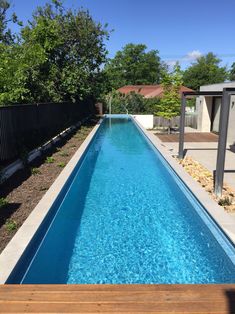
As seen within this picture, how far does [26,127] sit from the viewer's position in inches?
452

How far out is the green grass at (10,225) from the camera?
5210 millimetres

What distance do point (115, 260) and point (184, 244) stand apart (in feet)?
4.29

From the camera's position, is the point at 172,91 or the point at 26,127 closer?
the point at 26,127

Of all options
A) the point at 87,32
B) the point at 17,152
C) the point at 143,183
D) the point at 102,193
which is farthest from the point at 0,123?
A: the point at 87,32

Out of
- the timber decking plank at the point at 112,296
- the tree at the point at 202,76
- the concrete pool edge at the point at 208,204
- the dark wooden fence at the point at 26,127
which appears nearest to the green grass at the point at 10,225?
the timber decking plank at the point at 112,296

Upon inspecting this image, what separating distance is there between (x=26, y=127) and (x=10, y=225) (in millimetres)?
6742

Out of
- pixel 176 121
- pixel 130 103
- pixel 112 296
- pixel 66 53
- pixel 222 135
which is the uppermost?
pixel 66 53

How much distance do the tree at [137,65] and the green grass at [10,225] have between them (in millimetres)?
64047

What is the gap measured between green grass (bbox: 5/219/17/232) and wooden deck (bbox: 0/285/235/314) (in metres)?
1.92

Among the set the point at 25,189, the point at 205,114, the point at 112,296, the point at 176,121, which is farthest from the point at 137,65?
the point at 112,296

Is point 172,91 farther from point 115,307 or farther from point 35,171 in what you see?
point 115,307

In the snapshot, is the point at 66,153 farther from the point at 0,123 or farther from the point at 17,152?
the point at 0,123

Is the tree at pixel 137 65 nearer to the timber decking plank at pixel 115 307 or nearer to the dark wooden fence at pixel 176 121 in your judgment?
the dark wooden fence at pixel 176 121

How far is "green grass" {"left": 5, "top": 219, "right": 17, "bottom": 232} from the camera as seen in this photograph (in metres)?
5.21
